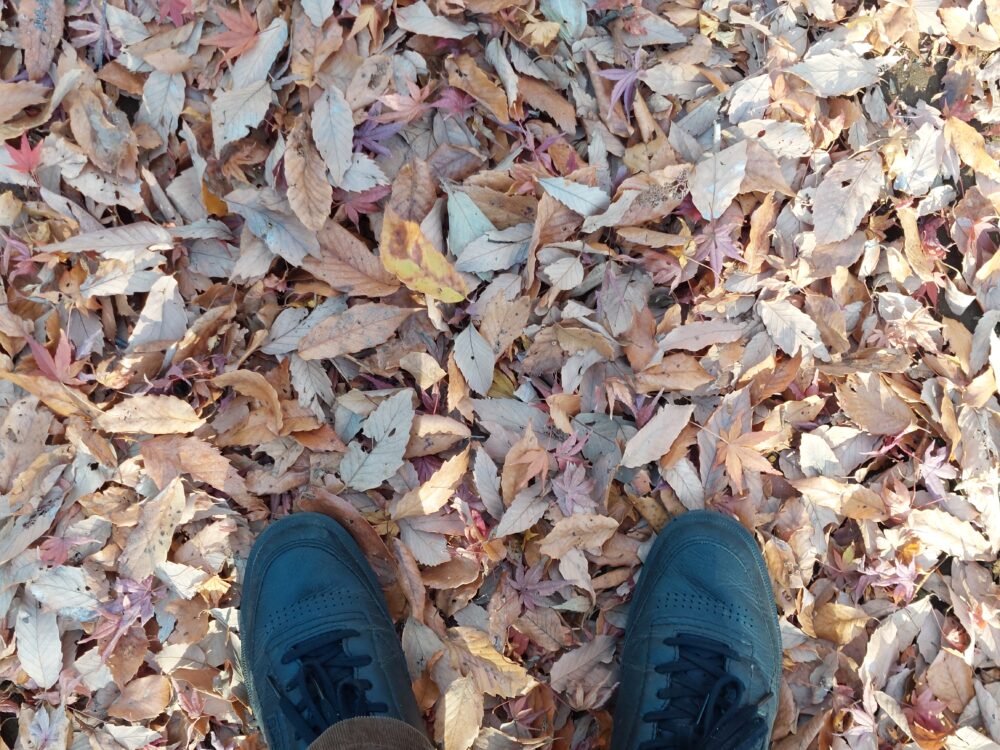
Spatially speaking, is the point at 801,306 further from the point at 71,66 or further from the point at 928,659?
the point at 71,66

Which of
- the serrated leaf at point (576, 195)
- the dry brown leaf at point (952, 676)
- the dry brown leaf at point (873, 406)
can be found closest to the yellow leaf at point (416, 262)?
the serrated leaf at point (576, 195)

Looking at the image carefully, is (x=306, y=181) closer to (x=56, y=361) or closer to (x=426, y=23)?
(x=426, y=23)

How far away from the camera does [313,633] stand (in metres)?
1.40

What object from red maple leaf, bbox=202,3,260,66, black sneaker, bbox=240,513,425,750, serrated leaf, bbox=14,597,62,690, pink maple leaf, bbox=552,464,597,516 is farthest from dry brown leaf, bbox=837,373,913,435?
serrated leaf, bbox=14,597,62,690

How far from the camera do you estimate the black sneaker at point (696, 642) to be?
1.37m

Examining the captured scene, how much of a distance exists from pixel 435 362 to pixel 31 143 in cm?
94

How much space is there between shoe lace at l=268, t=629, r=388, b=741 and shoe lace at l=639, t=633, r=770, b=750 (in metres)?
0.57

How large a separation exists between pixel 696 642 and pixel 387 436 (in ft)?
2.56

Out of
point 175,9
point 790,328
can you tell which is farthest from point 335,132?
point 790,328

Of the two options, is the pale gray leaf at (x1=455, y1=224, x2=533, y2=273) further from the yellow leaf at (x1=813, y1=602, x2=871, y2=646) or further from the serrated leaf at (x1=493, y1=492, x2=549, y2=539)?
the yellow leaf at (x1=813, y1=602, x2=871, y2=646)

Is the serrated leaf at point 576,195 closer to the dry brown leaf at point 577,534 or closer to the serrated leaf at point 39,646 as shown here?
the dry brown leaf at point 577,534

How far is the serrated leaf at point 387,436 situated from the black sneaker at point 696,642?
1.86 feet

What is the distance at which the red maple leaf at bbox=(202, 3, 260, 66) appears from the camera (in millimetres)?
1322

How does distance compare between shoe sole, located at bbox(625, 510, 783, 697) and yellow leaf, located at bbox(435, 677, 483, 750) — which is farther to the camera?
shoe sole, located at bbox(625, 510, 783, 697)
